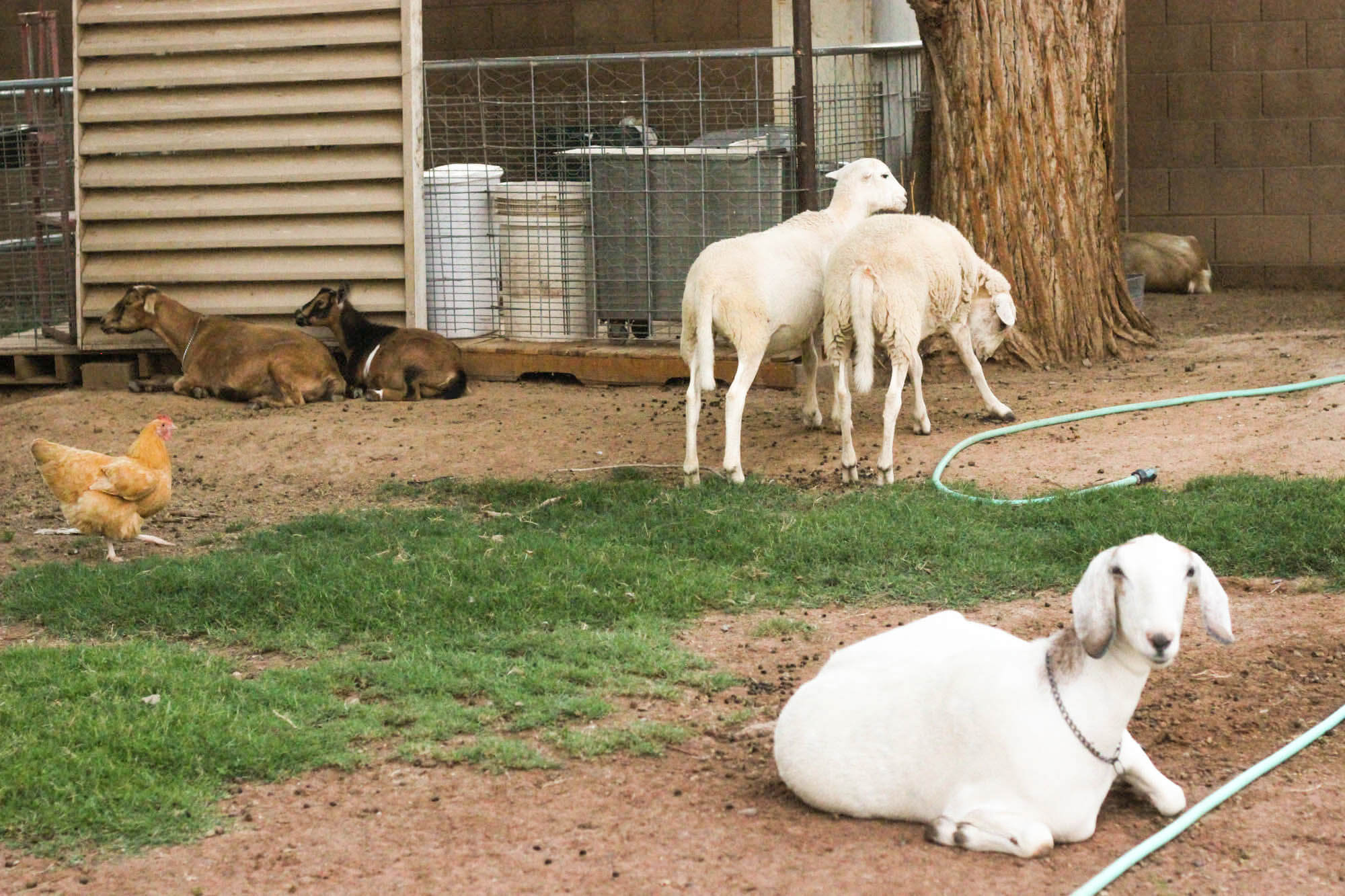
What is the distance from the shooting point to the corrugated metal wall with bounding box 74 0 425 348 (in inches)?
410

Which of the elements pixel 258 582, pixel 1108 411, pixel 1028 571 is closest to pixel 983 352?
pixel 1108 411

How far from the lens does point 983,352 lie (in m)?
8.84

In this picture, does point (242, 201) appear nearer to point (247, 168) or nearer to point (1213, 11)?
point (247, 168)

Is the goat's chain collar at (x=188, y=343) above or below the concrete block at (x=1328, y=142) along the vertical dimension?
below

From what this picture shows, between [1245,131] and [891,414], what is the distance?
7.78 meters

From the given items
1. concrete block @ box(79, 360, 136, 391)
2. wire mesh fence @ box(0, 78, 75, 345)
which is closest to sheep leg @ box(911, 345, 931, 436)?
concrete block @ box(79, 360, 136, 391)

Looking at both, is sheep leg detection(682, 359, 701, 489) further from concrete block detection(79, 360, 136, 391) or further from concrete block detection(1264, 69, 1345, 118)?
concrete block detection(1264, 69, 1345, 118)

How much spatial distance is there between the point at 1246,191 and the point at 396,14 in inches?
301

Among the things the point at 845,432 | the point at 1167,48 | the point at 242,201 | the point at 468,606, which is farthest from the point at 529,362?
the point at 1167,48

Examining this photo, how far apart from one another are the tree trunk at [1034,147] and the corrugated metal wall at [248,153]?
3495 mm

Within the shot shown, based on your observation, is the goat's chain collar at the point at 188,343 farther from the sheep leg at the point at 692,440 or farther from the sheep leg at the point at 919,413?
the sheep leg at the point at 919,413

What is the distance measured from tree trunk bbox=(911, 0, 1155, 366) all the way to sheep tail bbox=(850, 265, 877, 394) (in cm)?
291

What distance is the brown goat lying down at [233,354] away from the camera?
1005 centimetres

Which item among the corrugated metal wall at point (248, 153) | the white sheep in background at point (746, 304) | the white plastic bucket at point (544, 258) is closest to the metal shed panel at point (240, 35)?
the corrugated metal wall at point (248, 153)
